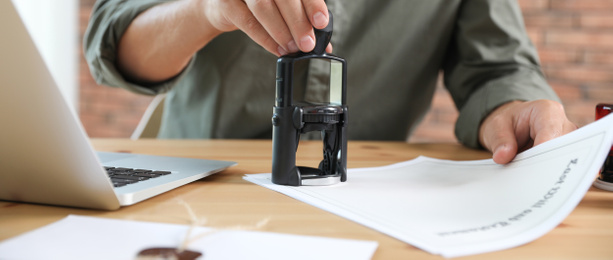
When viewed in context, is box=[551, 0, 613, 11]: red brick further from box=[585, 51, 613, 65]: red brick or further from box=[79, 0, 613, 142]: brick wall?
box=[585, 51, 613, 65]: red brick

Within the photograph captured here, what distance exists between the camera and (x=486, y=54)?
3.70 ft

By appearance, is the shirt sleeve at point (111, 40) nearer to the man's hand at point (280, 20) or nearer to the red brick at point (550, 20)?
the man's hand at point (280, 20)

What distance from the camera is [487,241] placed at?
370 mm

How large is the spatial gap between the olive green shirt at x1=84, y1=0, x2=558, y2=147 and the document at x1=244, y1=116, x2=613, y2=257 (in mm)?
537

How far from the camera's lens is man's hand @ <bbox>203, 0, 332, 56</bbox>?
537mm

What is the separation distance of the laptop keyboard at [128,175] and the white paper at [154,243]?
0.12 meters

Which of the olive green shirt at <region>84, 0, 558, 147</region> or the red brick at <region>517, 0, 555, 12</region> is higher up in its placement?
the red brick at <region>517, 0, 555, 12</region>

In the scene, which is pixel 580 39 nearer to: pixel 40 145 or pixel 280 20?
pixel 280 20

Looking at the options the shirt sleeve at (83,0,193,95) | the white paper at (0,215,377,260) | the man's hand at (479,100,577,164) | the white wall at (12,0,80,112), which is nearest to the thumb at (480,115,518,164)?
the man's hand at (479,100,577,164)

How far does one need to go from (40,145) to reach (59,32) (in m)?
2.54

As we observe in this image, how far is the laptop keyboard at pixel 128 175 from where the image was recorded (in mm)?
516

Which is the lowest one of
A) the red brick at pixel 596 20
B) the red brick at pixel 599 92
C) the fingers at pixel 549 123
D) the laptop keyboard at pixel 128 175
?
the red brick at pixel 599 92

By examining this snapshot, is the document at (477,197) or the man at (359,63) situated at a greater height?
A: the man at (359,63)

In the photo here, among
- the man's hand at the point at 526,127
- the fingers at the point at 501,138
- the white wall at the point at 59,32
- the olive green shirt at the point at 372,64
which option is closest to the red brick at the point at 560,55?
the olive green shirt at the point at 372,64
